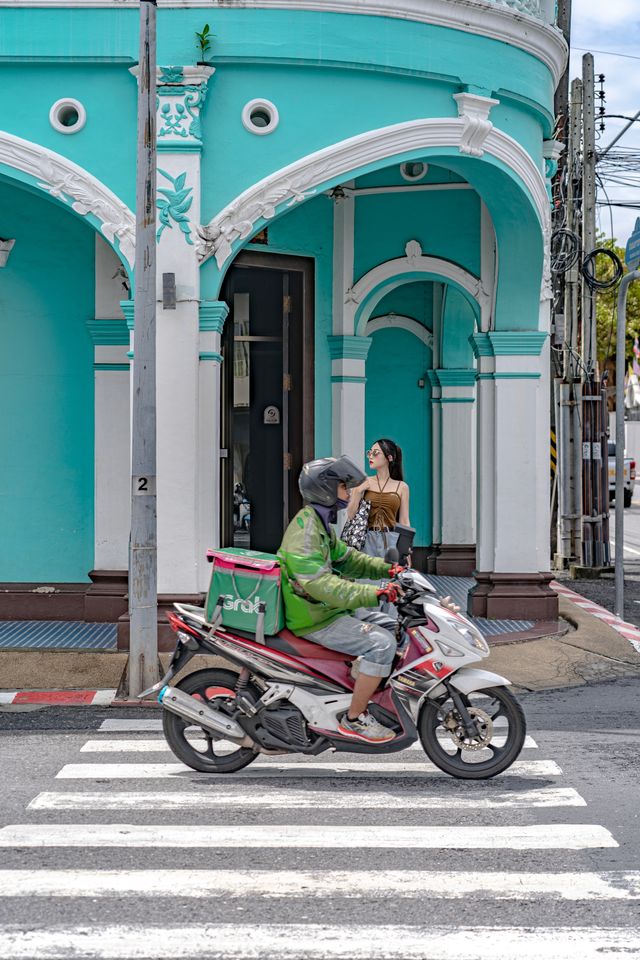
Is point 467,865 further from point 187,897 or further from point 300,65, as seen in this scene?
point 300,65

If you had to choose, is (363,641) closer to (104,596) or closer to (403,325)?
(104,596)

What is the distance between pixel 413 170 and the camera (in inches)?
547

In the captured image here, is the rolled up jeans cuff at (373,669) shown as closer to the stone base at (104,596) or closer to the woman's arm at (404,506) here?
the woman's arm at (404,506)

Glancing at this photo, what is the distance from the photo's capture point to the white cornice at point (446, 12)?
1081 cm

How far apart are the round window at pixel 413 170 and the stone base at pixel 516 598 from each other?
169 inches

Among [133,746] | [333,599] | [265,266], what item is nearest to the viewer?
[333,599]

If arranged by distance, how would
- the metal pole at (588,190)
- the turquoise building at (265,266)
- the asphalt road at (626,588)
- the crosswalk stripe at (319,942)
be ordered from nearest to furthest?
the crosswalk stripe at (319,942)
the turquoise building at (265,266)
the asphalt road at (626,588)
the metal pole at (588,190)

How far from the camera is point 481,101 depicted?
11.5 meters

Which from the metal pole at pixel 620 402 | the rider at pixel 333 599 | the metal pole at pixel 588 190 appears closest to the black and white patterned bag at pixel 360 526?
the metal pole at pixel 620 402

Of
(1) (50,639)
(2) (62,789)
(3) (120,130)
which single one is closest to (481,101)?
(3) (120,130)

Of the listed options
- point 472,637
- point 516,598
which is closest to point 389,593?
point 472,637

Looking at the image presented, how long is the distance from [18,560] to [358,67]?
5.70 metres

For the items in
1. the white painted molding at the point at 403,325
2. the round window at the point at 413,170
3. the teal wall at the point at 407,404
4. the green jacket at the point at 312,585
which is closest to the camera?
the green jacket at the point at 312,585

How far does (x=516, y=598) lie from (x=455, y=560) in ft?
12.7
